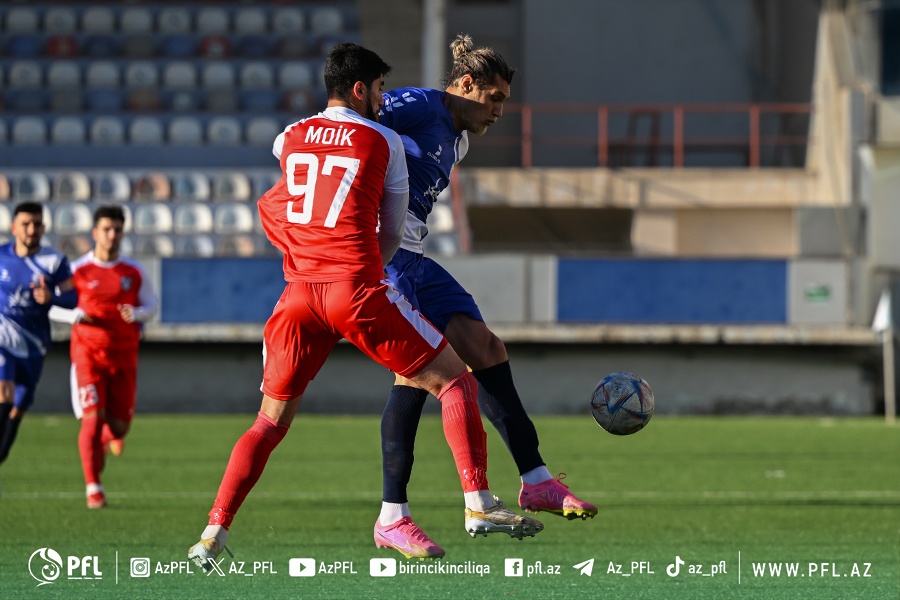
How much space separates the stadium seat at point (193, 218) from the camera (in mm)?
22234

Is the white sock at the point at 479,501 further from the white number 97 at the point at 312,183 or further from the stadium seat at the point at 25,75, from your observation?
the stadium seat at the point at 25,75

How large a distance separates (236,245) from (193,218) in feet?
3.23

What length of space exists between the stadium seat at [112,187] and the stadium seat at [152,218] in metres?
0.40

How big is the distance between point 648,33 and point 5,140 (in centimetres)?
1149

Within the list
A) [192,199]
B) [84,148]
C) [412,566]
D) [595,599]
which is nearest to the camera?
[595,599]

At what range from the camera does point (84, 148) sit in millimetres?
24203

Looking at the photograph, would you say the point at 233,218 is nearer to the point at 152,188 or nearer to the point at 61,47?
the point at 152,188

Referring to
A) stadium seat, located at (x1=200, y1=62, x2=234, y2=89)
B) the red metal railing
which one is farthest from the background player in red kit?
the red metal railing

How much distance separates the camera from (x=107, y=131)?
24328 millimetres

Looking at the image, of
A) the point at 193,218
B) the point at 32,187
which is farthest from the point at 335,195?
the point at 32,187

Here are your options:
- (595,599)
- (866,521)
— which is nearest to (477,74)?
(595,599)

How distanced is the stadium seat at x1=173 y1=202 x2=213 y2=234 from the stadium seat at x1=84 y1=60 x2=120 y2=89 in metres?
4.05

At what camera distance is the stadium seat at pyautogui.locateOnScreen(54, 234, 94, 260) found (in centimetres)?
2066

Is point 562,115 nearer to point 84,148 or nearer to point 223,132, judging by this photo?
point 223,132
